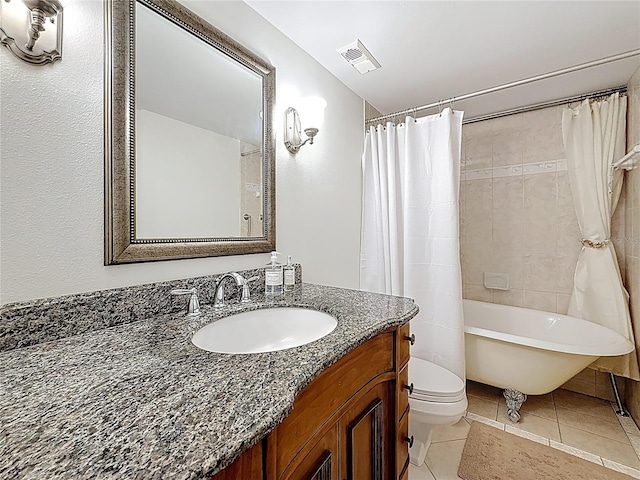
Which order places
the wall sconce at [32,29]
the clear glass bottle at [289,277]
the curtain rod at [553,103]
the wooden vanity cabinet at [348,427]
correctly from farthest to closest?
the curtain rod at [553,103] → the clear glass bottle at [289,277] → the wall sconce at [32,29] → the wooden vanity cabinet at [348,427]

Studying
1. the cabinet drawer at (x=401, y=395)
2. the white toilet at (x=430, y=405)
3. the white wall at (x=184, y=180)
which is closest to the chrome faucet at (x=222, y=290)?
the white wall at (x=184, y=180)

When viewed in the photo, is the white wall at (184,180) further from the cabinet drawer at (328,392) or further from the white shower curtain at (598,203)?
the white shower curtain at (598,203)

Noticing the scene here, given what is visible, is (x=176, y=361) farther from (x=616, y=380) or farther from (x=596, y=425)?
(x=616, y=380)

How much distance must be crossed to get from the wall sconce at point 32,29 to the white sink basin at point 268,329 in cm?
83

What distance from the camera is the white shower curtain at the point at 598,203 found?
1.97 meters

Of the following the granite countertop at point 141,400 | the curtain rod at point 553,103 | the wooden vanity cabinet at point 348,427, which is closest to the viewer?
the granite countertop at point 141,400

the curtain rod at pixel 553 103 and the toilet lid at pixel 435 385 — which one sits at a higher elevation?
the curtain rod at pixel 553 103

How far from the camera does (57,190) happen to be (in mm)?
806

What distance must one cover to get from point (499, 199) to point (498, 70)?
43.0 inches

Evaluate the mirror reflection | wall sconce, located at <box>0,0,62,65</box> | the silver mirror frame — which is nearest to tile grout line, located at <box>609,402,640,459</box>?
the mirror reflection

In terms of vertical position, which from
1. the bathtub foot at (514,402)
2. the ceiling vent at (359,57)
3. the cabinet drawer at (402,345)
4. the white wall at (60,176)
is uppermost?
the ceiling vent at (359,57)

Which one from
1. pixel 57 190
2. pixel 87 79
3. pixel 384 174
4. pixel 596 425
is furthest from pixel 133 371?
pixel 596 425

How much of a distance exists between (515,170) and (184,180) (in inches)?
101

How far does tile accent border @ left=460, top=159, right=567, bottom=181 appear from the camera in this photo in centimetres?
236
